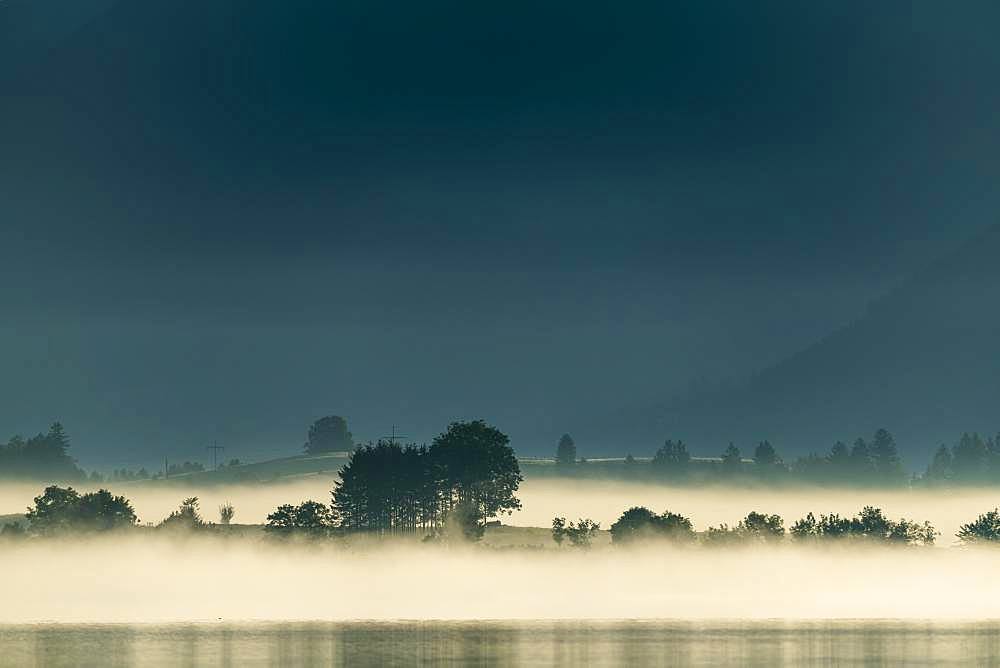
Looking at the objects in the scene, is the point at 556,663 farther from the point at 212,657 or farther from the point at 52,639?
the point at 52,639

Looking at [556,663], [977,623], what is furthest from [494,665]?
[977,623]

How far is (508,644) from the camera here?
522 ft

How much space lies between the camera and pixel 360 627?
19125cm

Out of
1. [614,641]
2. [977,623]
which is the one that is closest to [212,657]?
[614,641]

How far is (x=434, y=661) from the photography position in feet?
453

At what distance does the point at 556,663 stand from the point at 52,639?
54.9m

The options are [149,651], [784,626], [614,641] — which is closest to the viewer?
[149,651]

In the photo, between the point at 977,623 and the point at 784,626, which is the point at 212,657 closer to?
the point at 784,626

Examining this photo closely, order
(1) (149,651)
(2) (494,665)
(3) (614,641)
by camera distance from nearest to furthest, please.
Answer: (2) (494,665), (1) (149,651), (3) (614,641)

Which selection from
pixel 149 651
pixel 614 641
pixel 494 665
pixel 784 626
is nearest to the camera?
pixel 494 665

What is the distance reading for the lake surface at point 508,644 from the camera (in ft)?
459

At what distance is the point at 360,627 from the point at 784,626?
43145 millimetres

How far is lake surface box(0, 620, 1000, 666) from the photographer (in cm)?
13988

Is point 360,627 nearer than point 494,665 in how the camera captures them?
No
